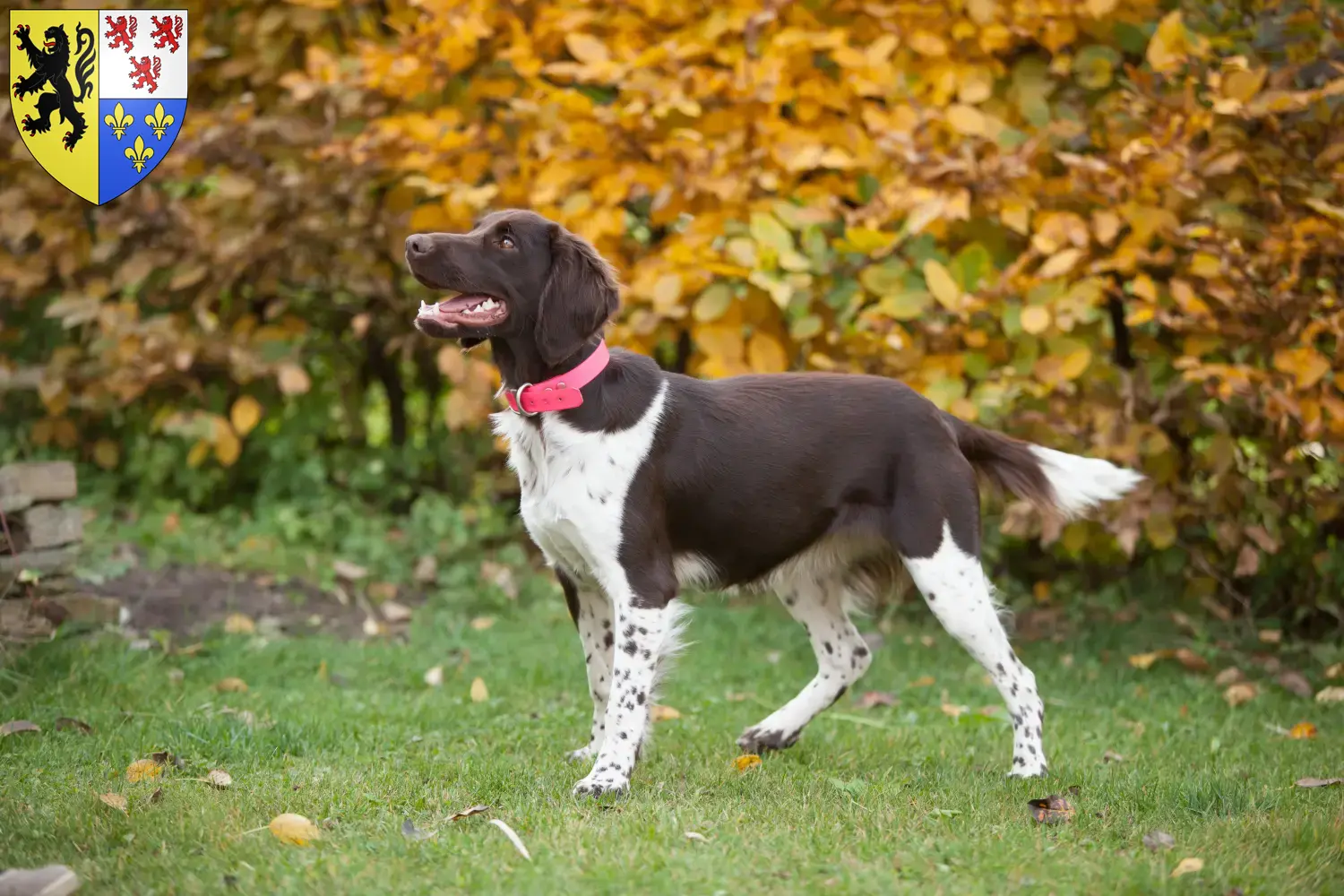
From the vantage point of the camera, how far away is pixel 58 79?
495cm

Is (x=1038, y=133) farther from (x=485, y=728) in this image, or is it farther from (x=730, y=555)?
(x=485, y=728)

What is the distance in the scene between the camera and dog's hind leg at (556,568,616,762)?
3.87 m

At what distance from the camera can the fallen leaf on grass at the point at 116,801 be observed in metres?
3.05

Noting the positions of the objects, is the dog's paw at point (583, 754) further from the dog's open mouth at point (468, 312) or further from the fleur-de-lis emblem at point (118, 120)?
the fleur-de-lis emblem at point (118, 120)

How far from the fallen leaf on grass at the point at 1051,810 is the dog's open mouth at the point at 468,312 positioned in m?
1.82

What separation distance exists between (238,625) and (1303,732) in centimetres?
379

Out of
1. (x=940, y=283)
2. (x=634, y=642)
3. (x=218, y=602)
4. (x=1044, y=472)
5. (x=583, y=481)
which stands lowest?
(x=218, y=602)

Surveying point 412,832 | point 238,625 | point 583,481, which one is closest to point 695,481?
point 583,481

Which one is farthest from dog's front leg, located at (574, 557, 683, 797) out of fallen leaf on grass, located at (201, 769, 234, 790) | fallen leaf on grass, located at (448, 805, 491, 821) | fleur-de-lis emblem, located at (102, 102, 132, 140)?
fleur-de-lis emblem, located at (102, 102, 132, 140)

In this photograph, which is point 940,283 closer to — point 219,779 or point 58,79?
point 219,779

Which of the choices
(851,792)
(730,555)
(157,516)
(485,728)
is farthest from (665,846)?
(157,516)

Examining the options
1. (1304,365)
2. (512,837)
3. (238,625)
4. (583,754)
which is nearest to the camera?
(512,837)

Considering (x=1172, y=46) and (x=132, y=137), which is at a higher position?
(x=1172, y=46)

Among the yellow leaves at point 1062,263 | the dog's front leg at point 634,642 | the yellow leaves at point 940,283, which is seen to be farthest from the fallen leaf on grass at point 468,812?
the yellow leaves at point 1062,263
